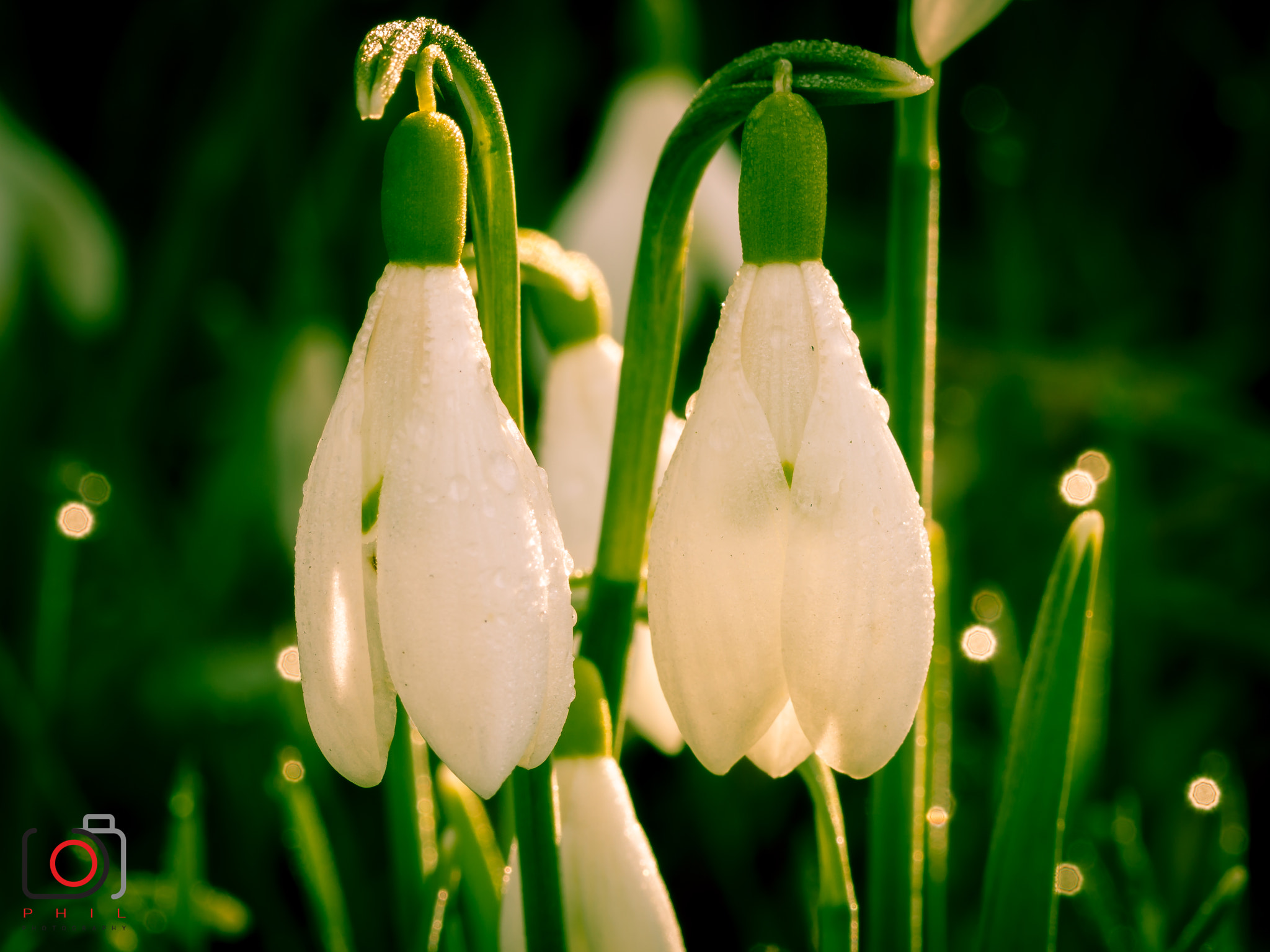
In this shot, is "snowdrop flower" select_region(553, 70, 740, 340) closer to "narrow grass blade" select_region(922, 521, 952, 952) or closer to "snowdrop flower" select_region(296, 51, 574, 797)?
"narrow grass blade" select_region(922, 521, 952, 952)

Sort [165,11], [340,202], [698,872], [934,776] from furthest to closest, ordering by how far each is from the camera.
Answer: [165,11] < [340,202] < [698,872] < [934,776]

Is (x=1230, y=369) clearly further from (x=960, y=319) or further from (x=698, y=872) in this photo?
(x=698, y=872)

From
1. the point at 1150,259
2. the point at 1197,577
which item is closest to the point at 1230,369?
the point at 1197,577

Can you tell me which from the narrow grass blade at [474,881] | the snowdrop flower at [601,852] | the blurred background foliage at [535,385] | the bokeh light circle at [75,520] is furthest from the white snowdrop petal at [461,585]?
the bokeh light circle at [75,520]

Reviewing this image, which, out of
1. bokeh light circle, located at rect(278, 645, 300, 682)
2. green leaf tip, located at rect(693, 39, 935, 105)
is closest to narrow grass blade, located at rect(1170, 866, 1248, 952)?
green leaf tip, located at rect(693, 39, 935, 105)

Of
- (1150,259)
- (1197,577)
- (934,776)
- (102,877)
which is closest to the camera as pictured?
(934,776)

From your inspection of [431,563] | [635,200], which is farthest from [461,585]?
[635,200]

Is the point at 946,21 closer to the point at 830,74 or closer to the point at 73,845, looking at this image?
the point at 830,74
